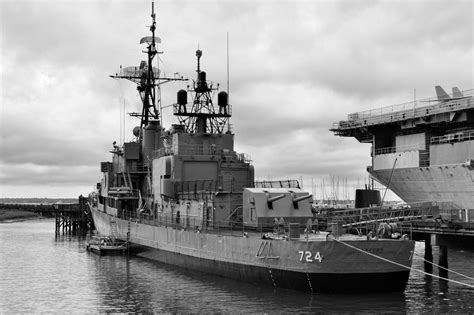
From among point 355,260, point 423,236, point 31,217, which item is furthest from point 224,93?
point 31,217

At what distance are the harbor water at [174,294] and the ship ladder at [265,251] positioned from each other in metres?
1.36

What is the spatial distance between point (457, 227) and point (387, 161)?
56.1 feet

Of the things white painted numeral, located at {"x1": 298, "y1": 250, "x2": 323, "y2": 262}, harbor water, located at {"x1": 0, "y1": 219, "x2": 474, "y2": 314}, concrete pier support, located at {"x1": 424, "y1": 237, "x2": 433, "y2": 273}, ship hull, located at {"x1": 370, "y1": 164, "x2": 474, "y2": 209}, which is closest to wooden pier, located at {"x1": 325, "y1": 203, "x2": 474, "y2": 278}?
concrete pier support, located at {"x1": 424, "y1": 237, "x2": 433, "y2": 273}

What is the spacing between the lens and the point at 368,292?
21656mm

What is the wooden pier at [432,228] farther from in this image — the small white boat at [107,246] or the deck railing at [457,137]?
the small white boat at [107,246]

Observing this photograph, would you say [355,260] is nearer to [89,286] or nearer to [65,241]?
[89,286]

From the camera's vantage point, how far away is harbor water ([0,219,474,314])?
2044 centimetres

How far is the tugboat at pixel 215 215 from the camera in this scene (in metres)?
21.5

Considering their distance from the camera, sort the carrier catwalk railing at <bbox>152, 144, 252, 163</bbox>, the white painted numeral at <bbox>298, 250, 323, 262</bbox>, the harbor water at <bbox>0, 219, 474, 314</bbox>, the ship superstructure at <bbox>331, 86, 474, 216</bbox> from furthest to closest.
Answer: the ship superstructure at <bbox>331, 86, 474, 216</bbox> < the carrier catwalk railing at <bbox>152, 144, 252, 163</bbox> < the white painted numeral at <bbox>298, 250, 323, 262</bbox> < the harbor water at <bbox>0, 219, 474, 314</bbox>

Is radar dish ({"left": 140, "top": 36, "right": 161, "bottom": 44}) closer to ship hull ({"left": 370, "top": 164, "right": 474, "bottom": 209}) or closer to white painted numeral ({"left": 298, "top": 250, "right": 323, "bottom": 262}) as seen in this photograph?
ship hull ({"left": 370, "top": 164, "right": 474, "bottom": 209})

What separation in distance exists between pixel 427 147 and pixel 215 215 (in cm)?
2147

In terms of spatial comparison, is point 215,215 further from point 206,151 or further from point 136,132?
point 136,132

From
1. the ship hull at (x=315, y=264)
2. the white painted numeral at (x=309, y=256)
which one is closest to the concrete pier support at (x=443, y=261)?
the ship hull at (x=315, y=264)

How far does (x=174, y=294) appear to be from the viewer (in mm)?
23500
